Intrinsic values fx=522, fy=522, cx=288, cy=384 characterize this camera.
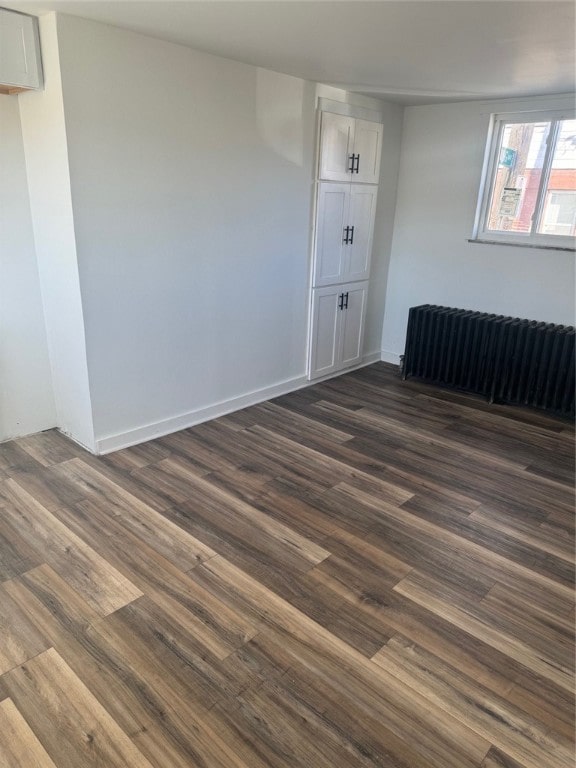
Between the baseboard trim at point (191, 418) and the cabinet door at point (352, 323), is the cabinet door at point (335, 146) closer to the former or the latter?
the cabinet door at point (352, 323)

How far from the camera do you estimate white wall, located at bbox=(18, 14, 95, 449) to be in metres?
2.61

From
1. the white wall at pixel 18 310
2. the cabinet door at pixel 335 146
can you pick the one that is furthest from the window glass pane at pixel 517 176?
the white wall at pixel 18 310

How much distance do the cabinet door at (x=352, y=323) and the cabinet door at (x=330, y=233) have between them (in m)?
0.24

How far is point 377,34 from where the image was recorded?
248 centimetres

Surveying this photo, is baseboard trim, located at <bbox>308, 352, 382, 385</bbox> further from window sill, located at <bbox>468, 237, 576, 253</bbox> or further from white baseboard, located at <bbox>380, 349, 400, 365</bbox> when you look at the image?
window sill, located at <bbox>468, 237, 576, 253</bbox>

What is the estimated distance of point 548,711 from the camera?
170cm

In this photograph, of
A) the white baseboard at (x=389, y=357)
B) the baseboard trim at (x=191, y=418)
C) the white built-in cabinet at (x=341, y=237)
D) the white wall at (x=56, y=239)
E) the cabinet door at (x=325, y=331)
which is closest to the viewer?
the white wall at (x=56, y=239)

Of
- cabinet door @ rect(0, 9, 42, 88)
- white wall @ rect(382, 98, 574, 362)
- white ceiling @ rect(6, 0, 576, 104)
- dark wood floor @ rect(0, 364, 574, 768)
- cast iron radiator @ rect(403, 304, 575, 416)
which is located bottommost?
dark wood floor @ rect(0, 364, 574, 768)

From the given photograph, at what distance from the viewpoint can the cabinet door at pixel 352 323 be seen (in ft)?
15.2

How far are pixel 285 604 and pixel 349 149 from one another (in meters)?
3.46

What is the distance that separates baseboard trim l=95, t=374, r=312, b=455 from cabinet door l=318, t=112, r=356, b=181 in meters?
1.65

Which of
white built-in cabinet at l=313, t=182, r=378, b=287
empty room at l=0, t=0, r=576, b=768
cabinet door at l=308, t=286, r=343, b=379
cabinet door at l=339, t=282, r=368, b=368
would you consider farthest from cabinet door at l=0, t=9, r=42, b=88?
cabinet door at l=339, t=282, r=368, b=368

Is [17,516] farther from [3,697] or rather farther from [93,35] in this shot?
[93,35]

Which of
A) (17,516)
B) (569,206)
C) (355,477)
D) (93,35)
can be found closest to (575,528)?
(355,477)
